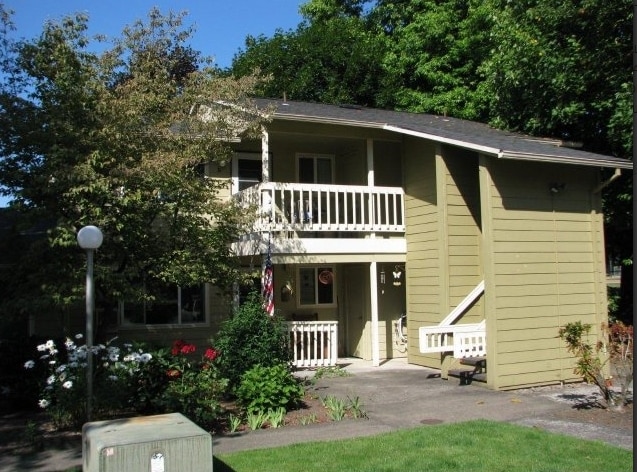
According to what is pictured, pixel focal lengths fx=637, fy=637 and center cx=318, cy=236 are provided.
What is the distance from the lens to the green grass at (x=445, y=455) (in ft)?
22.0

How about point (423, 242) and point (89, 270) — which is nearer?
point (89, 270)

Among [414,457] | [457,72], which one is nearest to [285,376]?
[414,457]

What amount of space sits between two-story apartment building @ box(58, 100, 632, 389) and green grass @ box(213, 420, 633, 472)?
3.86 meters

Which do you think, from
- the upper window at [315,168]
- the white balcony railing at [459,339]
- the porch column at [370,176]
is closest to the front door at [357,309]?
the porch column at [370,176]

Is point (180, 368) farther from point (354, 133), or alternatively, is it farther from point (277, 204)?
point (354, 133)

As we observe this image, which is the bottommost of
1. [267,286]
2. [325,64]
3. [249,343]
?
[249,343]

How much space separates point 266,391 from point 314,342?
477cm

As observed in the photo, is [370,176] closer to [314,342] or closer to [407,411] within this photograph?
[314,342]

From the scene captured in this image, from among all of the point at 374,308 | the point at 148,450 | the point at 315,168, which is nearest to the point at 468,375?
the point at 374,308

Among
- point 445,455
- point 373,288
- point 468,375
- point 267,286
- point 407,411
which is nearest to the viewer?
point 445,455

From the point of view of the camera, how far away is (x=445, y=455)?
281 inches

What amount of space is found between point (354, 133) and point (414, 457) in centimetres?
962

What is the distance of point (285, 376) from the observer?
10.1m

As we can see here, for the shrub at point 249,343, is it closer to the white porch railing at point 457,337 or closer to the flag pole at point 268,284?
the flag pole at point 268,284
